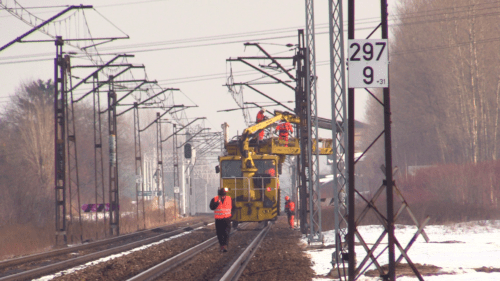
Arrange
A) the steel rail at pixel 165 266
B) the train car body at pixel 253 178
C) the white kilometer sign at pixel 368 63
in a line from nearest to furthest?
the white kilometer sign at pixel 368 63 → the steel rail at pixel 165 266 → the train car body at pixel 253 178

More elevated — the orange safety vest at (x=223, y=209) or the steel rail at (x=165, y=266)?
the orange safety vest at (x=223, y=209)

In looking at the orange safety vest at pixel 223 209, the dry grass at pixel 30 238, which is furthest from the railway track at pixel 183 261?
the dry grass at pixel 30 238

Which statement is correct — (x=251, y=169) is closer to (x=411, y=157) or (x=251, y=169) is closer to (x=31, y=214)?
(x=31, y=214)

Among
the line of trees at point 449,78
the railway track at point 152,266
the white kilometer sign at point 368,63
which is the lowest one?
the railway track at point 152,266

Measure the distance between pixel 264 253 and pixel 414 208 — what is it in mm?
19245

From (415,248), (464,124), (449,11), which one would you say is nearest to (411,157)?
(464,124)

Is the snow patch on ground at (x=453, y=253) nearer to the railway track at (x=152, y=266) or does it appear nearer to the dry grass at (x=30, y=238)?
the railway track at (x=152, y=266)

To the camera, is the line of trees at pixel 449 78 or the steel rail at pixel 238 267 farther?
the line of trees at pixel 449 78

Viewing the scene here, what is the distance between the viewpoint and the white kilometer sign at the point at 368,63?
387 inches

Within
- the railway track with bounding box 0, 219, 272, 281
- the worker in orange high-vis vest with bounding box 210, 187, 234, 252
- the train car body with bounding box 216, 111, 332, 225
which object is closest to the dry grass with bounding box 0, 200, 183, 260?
the railway track with bounding box 0, 219, 272, 281

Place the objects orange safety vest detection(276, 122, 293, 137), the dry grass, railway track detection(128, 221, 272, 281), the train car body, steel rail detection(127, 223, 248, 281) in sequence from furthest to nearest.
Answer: orange safety vest detection(276, 122, 293, 137), the train car body, the dry grass, steel rail detection(127, 223, 248, 281), railway track detection(128, 221, 272, 281)

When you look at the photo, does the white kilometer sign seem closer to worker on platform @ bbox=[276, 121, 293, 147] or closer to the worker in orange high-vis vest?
the worker in orange high-vis vest

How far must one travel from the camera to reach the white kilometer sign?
983cm

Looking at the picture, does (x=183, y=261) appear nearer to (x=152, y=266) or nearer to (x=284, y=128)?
(x=152, y=266)
